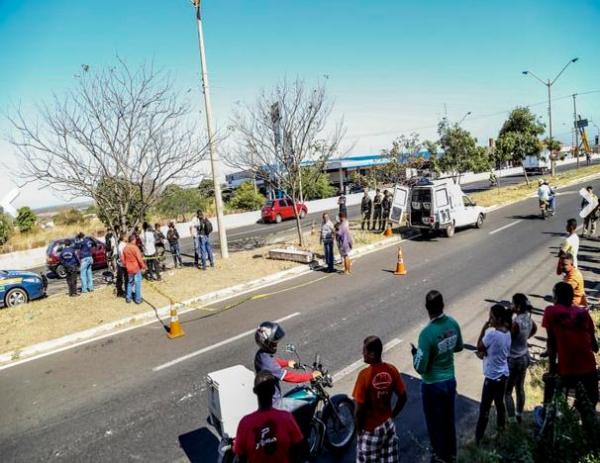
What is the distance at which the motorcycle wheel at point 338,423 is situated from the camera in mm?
5086

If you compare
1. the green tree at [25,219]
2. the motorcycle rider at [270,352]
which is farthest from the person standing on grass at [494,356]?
the green tree at [25,219]

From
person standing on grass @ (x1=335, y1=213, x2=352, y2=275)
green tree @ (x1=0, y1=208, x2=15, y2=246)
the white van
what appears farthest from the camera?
green tree @ (x1=0, y1=208, x2=15, y2=246)

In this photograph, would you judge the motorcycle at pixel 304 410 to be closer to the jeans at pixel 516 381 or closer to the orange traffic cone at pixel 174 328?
the jeans at pixel 516 381

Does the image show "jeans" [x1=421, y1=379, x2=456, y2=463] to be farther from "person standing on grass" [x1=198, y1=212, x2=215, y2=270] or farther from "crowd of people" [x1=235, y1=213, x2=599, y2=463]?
"person standing on grass" [x1=198, y1=212, x2=215, y2=270]

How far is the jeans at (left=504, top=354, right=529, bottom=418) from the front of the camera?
17.1 ft

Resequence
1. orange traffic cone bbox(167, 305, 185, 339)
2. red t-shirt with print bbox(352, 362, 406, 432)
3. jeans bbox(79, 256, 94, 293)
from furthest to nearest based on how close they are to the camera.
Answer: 1. jeans bbox(79, 256, 94, 293)
2. orange traffic cone bbox(167, 305, 185, 339)
3. red t-shirt with print bbox(352, 362, 406, 432)

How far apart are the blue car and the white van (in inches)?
537

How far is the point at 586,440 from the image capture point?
372 cm

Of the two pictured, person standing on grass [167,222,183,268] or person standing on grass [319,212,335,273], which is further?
person standing on grass [167,222,183,268]

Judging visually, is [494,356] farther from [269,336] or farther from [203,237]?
[203,237]

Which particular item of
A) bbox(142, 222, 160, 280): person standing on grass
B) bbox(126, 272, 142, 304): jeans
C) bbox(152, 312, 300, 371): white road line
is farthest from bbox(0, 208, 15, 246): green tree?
bbox(152, 312, 300, 371): white road line

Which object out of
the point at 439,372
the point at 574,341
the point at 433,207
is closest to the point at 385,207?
the point at 433,207

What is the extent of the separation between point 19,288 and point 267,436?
13.6 m

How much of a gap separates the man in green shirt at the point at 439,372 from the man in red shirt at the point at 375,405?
58 centimetres
